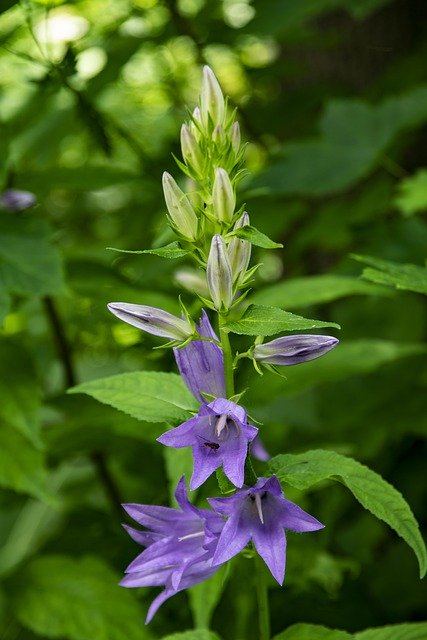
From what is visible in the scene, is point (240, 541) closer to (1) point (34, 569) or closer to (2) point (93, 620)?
(2) point (93, 620)

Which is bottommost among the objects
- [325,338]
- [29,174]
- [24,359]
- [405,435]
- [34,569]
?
[405,435]

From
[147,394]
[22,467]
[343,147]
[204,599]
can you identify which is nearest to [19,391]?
[22,467]

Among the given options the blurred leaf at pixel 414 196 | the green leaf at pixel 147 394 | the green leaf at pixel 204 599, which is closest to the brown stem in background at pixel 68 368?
the green leaf at pixel 204 599

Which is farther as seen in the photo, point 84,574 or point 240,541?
point 84,574

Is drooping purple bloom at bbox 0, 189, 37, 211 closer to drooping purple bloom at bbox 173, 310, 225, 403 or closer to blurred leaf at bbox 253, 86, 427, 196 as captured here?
blurred leaf at bbox 253, 86, 427, 196

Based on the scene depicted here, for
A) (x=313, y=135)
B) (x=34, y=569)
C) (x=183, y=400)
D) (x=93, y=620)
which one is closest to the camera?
(x=183, y=400)

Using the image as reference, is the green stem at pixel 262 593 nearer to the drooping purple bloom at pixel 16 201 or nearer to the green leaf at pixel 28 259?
the green leaf at pixel 28 259

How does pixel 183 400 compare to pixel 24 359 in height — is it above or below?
above

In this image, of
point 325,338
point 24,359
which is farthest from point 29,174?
point 325,338
